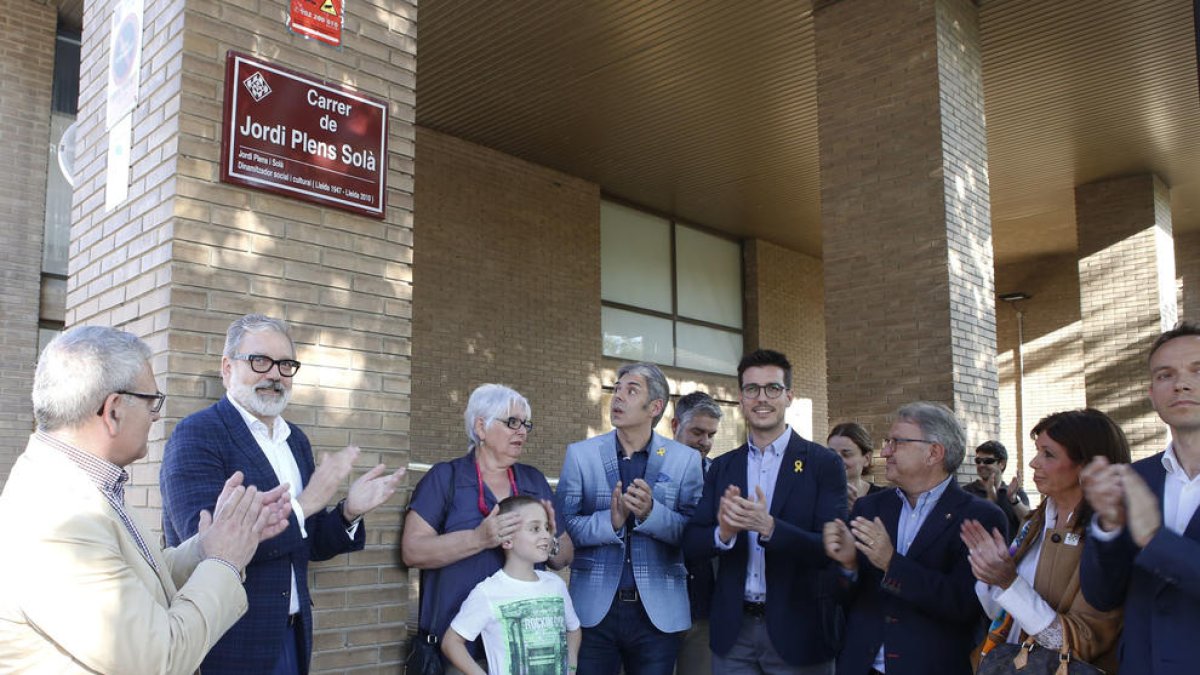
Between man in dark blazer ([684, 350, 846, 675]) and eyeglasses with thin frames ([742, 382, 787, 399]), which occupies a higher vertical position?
eyeglasses with thin frames ([742, 382, 787, 399])

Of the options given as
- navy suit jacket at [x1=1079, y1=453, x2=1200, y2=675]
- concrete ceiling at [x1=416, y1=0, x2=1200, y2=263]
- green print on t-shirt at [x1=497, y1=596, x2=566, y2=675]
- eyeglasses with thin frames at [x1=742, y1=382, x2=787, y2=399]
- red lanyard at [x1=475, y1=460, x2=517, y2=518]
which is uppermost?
concrete ceiling at [x1=416, y1=0, x2=1200, y2=263]

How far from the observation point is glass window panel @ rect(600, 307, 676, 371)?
16.7 meters

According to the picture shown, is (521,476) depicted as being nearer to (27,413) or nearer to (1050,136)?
(27,413)

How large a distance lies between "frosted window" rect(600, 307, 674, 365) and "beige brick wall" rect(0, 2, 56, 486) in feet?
28.8

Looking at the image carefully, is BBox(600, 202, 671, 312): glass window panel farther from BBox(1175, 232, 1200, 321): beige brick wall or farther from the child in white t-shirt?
the child in white t-shirt

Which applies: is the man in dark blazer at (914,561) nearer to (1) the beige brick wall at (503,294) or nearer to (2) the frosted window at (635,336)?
(1) the beige brick wall at (503,294)

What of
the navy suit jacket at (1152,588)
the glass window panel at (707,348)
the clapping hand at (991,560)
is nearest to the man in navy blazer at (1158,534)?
the navy suit jacket at (1152,588)

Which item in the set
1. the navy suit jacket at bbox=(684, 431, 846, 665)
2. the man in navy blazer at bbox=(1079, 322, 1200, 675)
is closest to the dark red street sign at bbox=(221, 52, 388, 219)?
the navy suit jacket at bbox=(684, 431, 846, 665)

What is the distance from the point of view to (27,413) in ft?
30.9

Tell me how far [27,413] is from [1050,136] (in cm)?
1379

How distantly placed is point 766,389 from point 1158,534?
176 centimetres

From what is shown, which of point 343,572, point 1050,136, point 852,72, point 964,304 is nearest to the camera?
point 343,572

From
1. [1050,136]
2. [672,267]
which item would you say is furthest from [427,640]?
[672,267]

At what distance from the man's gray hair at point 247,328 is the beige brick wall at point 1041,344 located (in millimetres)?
20733
